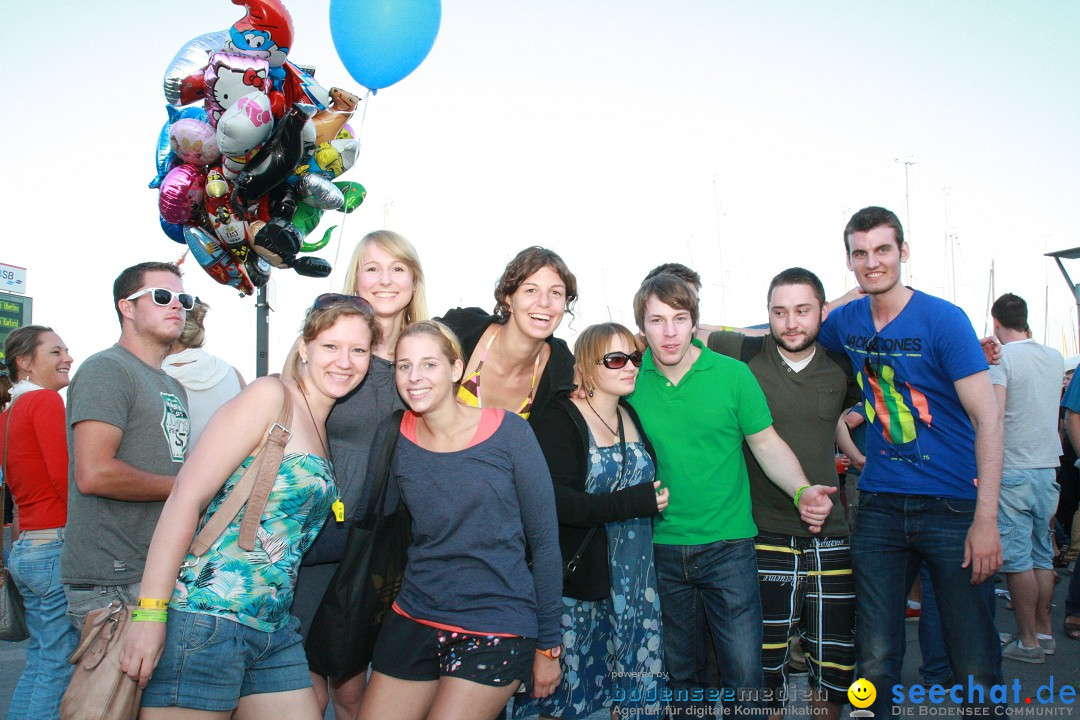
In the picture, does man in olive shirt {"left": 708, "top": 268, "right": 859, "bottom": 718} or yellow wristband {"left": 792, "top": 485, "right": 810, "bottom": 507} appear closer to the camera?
yellow wristband {"left": 792, "top": 485, "right": 810, "bottom": 507}

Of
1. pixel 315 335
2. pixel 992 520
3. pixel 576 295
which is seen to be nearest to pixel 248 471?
pixel 315 335

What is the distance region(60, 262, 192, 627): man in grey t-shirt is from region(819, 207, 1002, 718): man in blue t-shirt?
321cm

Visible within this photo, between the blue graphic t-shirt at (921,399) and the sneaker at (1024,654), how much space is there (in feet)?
9.32

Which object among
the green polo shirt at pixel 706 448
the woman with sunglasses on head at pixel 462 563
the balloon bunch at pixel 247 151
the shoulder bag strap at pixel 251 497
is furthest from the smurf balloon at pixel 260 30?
the green polo shirt at pixel 706 448

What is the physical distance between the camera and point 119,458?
119 inches

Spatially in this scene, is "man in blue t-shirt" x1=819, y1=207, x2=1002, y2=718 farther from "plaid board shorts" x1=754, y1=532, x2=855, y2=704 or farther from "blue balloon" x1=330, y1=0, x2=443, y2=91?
"blue balloon" x1=330, y1=0, x2=443, y2=91

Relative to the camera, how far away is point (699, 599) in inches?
129

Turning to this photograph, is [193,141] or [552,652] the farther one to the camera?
[193,141]

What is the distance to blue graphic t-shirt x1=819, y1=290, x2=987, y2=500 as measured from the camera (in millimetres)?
3166

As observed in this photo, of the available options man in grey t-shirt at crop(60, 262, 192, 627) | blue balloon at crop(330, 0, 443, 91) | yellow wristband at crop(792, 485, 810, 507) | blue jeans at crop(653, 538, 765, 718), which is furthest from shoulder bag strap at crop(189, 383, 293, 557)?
blue balloon at crop(330, 0, 443, 91)

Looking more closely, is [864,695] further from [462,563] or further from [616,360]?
[462,563]

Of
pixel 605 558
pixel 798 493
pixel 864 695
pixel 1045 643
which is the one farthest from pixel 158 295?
pixel 1045 643

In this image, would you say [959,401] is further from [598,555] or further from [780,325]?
[598,555]

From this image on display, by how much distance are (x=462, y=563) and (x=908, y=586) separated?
214 cm
